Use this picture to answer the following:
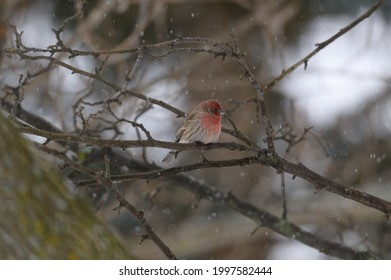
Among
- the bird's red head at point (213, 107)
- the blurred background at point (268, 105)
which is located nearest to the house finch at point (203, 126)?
the bird's red head at point (213, 107)

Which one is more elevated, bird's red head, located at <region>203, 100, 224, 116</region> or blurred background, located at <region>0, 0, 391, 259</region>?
blurred background, located at <region>0, 0, 391, 259</region>

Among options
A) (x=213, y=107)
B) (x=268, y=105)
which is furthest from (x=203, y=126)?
(x=268, y=105)

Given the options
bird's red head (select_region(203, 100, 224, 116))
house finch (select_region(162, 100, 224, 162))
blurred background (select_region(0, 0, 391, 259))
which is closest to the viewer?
house finch (select_region(162, 100, 224, 162))

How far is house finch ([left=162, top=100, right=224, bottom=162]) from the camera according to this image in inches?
224

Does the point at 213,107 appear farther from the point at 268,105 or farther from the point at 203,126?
the point at 268,105

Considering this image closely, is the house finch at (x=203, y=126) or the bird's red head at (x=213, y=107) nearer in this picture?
the house finch at (x=203, y=126)

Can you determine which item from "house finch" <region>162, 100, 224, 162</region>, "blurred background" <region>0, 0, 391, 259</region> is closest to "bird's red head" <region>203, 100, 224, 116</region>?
"house finch" <region>162, 100, 224, 162</region>

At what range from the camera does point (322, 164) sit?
35.7 feet

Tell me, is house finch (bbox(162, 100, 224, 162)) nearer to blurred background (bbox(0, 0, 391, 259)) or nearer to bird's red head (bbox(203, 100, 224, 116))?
bird's red head (bbox(203, 100, 224, 116))

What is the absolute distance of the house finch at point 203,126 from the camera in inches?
224

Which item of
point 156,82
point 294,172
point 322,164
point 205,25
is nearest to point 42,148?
point 294,172

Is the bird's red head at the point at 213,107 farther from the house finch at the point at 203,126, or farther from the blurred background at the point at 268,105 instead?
the blurred background at the point at 268,105

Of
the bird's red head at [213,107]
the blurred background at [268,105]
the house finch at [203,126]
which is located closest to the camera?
the house finch at [203,126]

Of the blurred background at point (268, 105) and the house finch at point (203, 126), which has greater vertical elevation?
the blurred background at point (268, 105)
